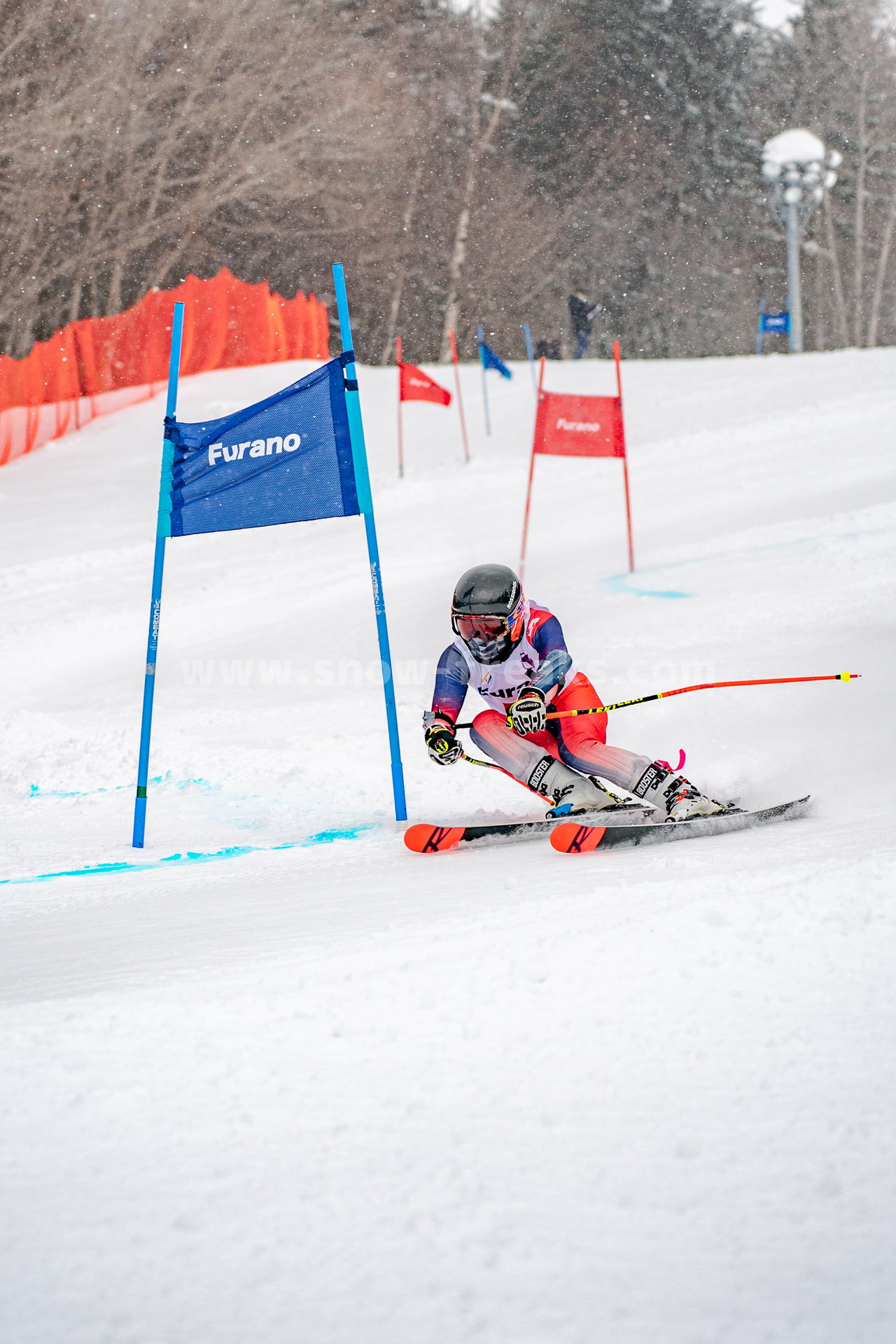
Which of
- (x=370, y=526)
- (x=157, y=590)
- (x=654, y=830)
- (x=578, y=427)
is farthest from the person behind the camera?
(x=578, y=427)

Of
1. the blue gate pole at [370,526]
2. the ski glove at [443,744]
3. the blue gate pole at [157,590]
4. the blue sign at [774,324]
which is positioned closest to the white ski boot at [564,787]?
the ski glove at [443,744]

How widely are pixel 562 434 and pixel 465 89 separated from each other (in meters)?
29.8

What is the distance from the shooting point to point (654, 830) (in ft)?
15.5

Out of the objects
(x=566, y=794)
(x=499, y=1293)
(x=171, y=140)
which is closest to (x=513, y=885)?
(x=566, y=794)

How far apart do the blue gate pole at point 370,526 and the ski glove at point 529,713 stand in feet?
1.96

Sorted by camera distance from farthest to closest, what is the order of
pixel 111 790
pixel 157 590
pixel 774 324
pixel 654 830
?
pixel 774 324 → pixel 111 790 → pixel 157 590 → pixel 654 830

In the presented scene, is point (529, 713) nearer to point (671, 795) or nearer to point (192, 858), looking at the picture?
point (671, 795)

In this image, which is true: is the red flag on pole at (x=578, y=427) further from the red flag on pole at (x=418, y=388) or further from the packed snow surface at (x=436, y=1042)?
the red flag on pole at (x=418, y=388)

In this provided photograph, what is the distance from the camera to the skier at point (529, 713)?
4.96 m

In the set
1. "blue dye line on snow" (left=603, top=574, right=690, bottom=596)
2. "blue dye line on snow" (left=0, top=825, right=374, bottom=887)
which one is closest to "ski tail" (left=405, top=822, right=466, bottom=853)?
"blue dye line on snow" (left=0, top=825, right=374, bottom=887)

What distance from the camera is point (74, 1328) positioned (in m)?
1.84

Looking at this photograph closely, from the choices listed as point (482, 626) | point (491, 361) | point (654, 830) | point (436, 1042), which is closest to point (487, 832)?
point (654, 830)

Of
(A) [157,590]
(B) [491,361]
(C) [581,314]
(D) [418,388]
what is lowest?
(A) [157,590]

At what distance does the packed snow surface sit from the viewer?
192cm
